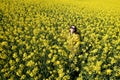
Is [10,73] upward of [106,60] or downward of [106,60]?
upward

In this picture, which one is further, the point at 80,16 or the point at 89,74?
Result: the point at 80,16

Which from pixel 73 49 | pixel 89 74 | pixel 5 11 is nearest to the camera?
pixel 89 74

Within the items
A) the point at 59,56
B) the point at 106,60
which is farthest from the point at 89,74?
the point at 106,60

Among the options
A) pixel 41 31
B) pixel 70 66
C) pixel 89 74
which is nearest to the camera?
pixel 89 74

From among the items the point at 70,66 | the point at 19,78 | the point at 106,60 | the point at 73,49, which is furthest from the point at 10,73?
the point at 106,60

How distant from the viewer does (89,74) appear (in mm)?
8273

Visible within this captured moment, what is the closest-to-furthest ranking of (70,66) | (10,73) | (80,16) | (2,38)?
(10,73), (70,66), (2,38), (80,16)

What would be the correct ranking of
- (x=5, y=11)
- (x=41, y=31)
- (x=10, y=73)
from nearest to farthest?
1. (x=10, y=73)
2. (x=41, y=31)
3. (x=5, y=11)

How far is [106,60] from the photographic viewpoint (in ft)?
34.0

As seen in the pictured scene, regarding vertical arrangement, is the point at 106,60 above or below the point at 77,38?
below

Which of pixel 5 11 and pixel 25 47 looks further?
pixel 5 11

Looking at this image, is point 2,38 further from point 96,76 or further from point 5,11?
point 5,11

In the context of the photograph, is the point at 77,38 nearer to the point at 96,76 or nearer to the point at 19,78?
the point at 96,76

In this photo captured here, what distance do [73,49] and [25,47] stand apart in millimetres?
1756
